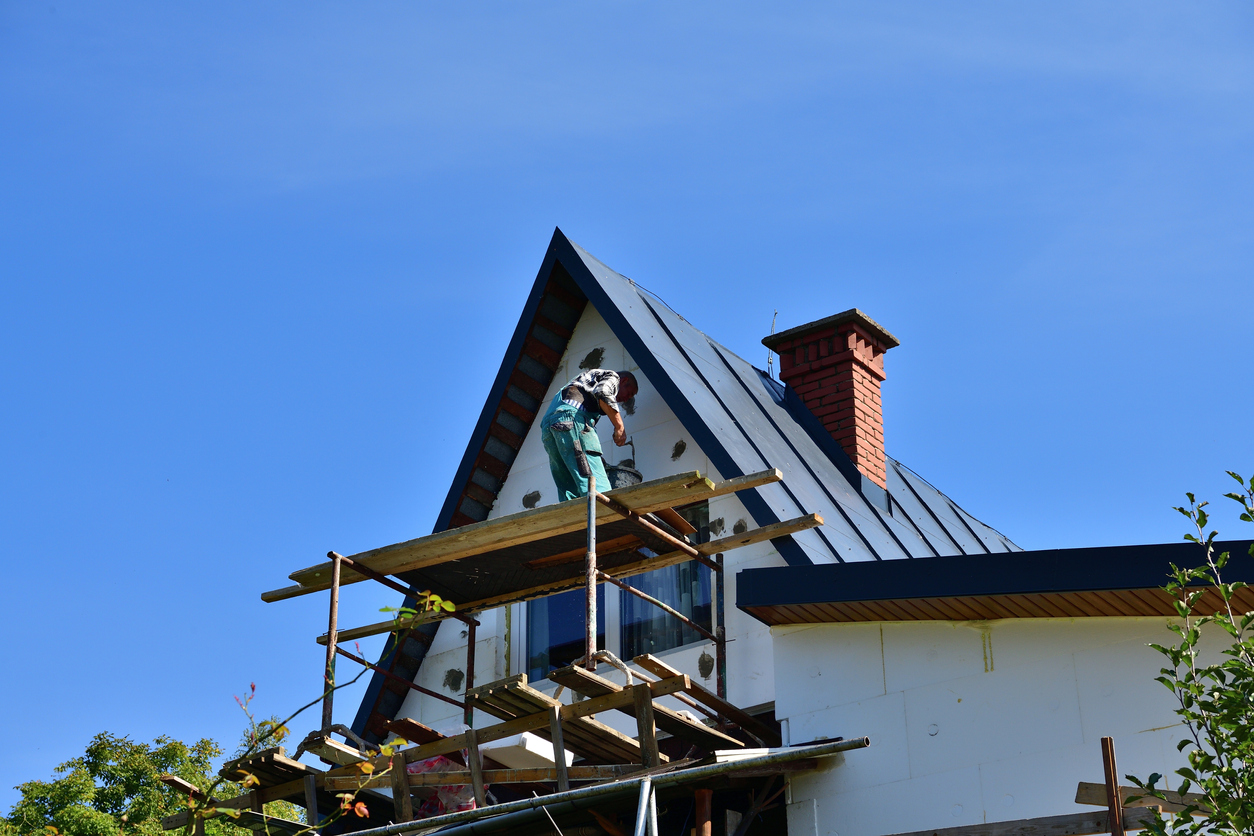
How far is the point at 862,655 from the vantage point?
35.9 ft

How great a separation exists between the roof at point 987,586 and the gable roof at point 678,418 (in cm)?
173

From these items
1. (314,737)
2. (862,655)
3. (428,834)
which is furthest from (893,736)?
(314,737)

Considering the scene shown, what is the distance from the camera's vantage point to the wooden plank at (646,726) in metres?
10.2

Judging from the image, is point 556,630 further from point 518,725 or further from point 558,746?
point 558,746

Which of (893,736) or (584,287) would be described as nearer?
(893,736)

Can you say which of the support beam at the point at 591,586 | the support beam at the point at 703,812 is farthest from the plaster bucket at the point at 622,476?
the support beam at the point at 703,812

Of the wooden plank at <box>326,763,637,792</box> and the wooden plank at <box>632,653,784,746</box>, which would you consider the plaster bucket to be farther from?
the wooden plank at <box>326,763,637,792</box>

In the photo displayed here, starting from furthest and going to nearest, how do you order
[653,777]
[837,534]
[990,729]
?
[837,534] → [990,729] → [653,777]

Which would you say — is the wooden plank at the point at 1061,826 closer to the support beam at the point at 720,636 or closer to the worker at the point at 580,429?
the support beam at the point at 720,636

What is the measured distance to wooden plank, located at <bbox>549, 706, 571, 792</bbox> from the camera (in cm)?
1023

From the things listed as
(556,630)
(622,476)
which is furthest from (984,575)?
(556,630)

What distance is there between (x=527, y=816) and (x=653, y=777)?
1.19 m

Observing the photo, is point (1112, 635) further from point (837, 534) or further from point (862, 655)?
point (837, 534)

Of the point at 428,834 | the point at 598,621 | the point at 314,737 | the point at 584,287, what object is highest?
the point at 584,287
